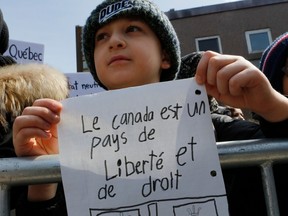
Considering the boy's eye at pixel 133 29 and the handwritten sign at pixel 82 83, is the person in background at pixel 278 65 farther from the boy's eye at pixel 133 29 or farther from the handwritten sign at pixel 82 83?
the handwritten sign at pixel 82 83

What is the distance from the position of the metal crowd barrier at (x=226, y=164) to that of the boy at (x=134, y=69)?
9cm

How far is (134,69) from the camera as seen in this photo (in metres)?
1.21

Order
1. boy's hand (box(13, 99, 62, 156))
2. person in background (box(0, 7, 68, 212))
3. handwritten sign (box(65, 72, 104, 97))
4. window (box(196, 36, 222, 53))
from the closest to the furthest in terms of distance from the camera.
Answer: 1. boy's hand (box(13, 99, 62, 156))
2. person in background (box(0, 7, 68, 212))
3. handwritten sign (box(65, 72, 104, 97))
4. window (box(196, 36, 222, 53))

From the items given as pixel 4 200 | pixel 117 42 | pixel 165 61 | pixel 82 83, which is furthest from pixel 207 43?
pixel 4 200

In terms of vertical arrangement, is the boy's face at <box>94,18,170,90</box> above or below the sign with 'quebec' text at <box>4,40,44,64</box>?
below

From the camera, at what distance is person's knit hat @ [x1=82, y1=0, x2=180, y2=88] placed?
4.45ft

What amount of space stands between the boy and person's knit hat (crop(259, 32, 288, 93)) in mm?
343

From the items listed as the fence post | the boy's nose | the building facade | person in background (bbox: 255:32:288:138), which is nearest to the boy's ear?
the boy's nose

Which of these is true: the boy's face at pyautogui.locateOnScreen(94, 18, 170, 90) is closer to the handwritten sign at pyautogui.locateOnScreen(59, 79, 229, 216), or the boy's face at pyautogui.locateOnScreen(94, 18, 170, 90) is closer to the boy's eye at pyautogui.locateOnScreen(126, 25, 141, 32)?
the boy's eye at pyautogui.locateOnScreen(126, 25, 141, 32)

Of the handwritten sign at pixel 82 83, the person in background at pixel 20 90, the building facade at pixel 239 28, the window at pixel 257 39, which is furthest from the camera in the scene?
the building facade at pixel 239 28

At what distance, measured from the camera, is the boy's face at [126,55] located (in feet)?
3.92

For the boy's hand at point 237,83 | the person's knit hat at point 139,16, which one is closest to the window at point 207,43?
the person's knit hat at point 139,16

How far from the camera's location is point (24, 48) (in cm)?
342

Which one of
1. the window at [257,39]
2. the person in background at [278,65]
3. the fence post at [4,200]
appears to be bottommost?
the fence post at [4,200]
